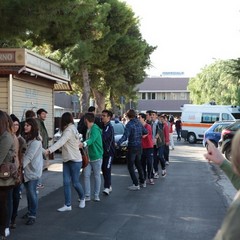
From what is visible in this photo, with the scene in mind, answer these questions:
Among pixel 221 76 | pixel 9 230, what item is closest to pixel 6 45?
pixel 9 230

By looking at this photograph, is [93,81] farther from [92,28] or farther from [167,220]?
[167,220]

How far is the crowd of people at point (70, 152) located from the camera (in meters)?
6.71

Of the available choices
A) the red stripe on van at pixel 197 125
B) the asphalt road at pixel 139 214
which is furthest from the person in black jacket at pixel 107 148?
the red stripe on van at pixel 197 125

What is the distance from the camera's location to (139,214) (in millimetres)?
8562

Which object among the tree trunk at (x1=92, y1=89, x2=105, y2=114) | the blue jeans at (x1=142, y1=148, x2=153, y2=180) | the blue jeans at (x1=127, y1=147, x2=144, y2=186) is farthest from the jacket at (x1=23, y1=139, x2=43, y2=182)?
the tree trunk at (x1=92, y1=89, x2=105, y2=114)

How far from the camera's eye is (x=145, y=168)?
12.6 meters

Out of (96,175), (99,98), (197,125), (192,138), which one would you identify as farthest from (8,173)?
(99,98)

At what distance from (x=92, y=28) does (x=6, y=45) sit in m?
7.84

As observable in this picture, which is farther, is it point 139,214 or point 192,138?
point 192,138

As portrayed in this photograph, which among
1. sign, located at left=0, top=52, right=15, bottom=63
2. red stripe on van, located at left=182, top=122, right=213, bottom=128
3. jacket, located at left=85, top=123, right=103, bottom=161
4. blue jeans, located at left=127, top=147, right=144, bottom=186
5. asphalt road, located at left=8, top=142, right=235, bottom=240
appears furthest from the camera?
red stripe on van, located at left=182, top=122, right=213, bottom=128

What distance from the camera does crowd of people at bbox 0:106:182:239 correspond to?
6707mm

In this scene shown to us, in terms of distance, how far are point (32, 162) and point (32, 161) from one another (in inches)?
0.6

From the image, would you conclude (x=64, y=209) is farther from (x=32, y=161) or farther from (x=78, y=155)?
(x=32, y=161)

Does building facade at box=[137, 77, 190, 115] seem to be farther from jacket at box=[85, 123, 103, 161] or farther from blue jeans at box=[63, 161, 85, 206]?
blue jeans at box=[63, 161, 85, 206]
